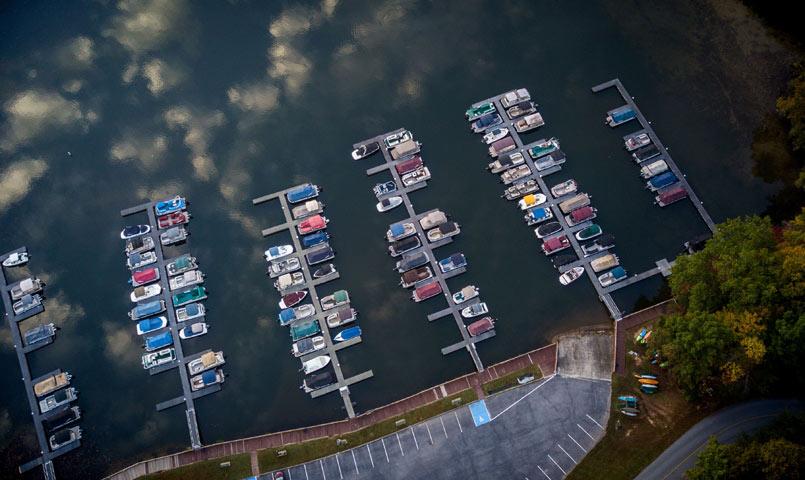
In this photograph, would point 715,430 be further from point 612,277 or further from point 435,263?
point 435,263

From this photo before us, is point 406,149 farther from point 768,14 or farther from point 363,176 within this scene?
point 768,14

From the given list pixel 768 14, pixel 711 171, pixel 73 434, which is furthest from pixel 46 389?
pixel 768 14

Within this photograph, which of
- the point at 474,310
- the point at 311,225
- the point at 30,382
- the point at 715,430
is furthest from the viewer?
the point at 311,225

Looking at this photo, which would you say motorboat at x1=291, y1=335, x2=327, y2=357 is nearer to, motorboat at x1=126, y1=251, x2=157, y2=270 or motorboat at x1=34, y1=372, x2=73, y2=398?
motorboat at x1=126, y1=251, x2=157, y2=270

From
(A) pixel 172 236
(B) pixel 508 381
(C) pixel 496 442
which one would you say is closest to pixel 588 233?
(B) pixel 508 381

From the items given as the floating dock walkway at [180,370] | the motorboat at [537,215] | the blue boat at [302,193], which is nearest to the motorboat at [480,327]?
the motorboat at [537,215]

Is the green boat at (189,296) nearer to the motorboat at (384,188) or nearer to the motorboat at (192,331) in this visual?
the motorboat at (192,331)

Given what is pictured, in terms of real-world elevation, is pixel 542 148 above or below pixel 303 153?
below
